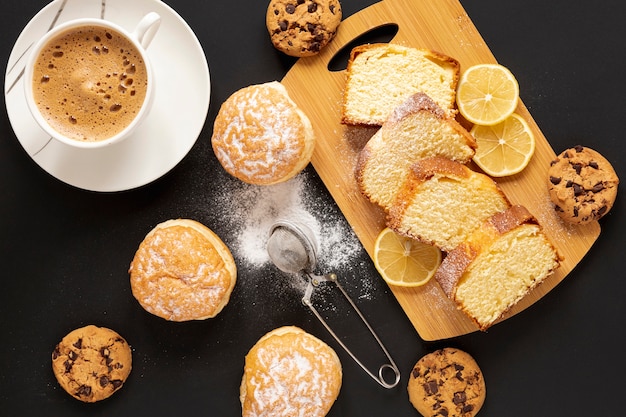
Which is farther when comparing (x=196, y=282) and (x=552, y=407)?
(x=552, y=407)

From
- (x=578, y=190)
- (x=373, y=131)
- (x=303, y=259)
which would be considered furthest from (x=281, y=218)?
(x=578, y=190)

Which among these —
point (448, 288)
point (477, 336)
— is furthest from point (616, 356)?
point (448, 288)

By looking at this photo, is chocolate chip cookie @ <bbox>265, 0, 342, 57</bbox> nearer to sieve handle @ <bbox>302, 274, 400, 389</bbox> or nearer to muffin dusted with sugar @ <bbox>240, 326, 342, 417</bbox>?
sieve handle @ <bbox>302, 274, 400, 389</bbox>

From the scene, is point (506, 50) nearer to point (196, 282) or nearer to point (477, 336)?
point (477, 336)

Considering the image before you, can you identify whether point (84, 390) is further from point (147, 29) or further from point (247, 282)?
point (147, 29)

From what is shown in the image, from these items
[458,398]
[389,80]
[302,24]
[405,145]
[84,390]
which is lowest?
[458,398]

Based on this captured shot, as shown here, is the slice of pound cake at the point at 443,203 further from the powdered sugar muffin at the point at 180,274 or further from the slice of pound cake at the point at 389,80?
the powdered sugar muffin at the point at 180,274

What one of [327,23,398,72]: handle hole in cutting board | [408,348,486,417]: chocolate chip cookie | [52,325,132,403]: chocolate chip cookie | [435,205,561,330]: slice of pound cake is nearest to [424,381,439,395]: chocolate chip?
[408,348,486,417]: chocolate chip cookie
